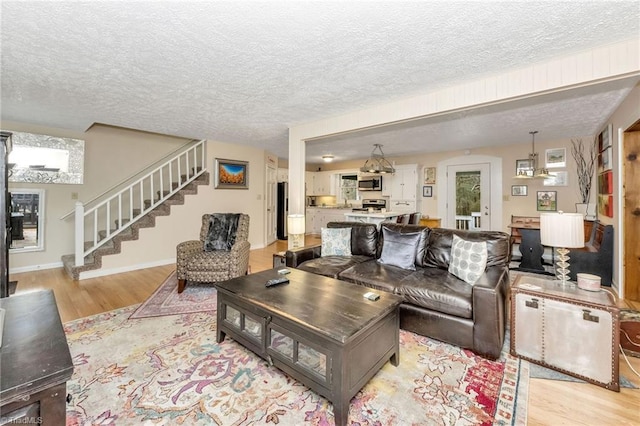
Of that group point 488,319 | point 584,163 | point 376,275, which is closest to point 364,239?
point 376,275

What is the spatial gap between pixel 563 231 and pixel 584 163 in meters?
4.74

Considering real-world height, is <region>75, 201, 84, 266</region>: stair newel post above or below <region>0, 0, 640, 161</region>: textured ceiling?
below

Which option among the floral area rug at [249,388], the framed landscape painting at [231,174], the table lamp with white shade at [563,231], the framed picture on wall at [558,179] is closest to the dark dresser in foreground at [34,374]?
the floral area rug at [249,388]

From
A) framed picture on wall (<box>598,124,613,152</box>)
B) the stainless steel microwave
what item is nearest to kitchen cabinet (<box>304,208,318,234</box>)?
the stainless steel microwave

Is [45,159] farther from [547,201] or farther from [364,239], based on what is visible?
[547,201]

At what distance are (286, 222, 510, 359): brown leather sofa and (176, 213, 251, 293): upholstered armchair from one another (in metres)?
0.75

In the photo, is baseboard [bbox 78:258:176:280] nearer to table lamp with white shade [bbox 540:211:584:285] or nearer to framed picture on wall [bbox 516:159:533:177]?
table lamp with white shade [bbox 540:211:584:285]

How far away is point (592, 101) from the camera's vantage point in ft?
11.3

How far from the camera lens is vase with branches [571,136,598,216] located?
527cm

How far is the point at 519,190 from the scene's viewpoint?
20.1 ft

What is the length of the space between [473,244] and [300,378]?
196 cm

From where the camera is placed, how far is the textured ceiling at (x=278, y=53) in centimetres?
186

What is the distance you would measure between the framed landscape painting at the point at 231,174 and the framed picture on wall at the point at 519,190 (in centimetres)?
612

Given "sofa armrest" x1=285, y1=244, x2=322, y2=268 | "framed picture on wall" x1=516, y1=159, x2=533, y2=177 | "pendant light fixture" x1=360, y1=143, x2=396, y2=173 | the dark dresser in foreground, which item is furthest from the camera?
"framed picture on wall" x1=516, y1=159, x2=533, y2=177
